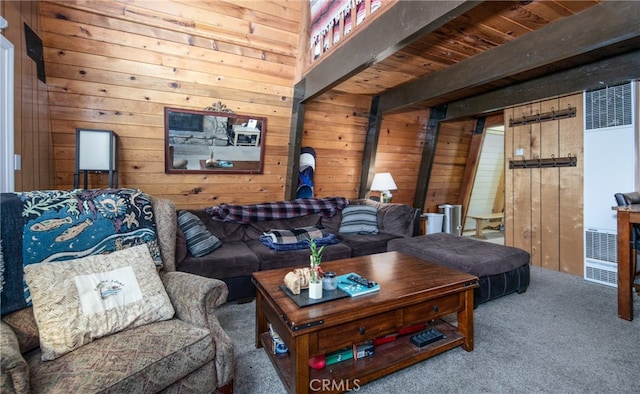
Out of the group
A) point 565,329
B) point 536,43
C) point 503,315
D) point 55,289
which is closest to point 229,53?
point 55,289

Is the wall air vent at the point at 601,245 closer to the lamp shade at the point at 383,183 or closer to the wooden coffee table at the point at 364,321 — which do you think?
the lamp shade at the point at 383,183

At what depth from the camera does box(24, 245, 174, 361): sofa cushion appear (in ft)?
3.67

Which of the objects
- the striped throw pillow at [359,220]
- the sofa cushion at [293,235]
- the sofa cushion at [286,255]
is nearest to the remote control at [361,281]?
the sofa cushion at [286,255]

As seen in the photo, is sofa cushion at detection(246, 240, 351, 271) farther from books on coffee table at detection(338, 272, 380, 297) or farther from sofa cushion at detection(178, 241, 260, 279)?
books on coffee table at detection(338, 272, 380, 297)

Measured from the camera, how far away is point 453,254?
2.46 metres

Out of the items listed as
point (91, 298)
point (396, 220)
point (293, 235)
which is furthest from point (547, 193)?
point (91, 298)

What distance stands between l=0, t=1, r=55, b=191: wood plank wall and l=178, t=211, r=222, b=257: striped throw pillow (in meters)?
1.07

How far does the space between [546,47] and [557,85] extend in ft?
4.08

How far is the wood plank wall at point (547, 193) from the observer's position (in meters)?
3.21

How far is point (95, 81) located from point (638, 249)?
175 inches

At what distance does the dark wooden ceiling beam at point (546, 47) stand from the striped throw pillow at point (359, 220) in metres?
1.47

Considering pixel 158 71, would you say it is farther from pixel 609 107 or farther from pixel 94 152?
pixel 609 107

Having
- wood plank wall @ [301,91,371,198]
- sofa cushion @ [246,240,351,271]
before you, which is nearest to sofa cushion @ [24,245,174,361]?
sofa cushion @ [246,240,351,271]

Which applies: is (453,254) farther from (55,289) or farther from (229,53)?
(229,53)
